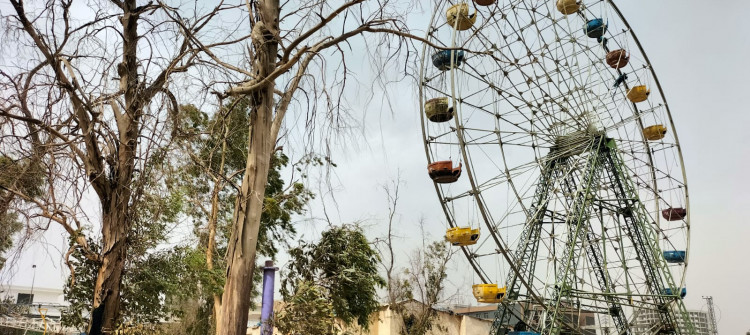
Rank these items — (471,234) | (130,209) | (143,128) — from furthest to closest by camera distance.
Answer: (471,234) < (130,209) < (143,128)

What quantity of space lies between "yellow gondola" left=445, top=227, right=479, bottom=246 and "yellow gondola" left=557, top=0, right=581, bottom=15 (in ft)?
23.3

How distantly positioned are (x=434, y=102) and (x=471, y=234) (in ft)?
10.4

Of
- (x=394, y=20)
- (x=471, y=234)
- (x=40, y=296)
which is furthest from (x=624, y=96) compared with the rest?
(x=40, y=296)

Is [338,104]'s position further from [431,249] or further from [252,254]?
[431,249]

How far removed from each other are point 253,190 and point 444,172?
9505mm

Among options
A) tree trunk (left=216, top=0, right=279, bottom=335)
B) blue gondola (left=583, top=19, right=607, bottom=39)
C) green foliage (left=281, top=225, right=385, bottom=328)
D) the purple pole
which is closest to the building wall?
green foliage (left=281, top=225, right=385, bottom=328)

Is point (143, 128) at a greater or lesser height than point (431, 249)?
lesser

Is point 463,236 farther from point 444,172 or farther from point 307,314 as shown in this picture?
point 307,314

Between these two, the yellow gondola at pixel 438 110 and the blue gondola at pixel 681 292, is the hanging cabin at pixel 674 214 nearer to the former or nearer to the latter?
the blue gondola at pixel 681 292

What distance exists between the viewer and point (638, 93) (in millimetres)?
16219

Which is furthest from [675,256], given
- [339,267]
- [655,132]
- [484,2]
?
[339,267]

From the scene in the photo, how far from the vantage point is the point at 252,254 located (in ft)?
10.4

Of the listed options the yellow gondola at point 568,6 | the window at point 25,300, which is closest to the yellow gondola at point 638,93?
the yellow gondola at point 568,6

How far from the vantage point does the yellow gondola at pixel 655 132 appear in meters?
17.2
